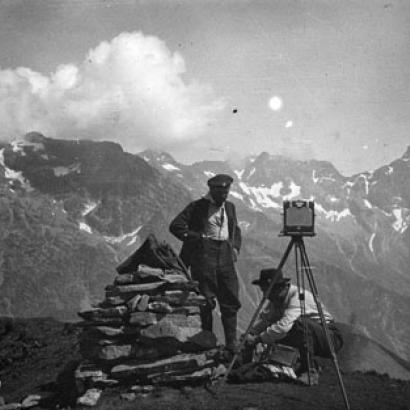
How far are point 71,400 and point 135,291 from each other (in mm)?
2027

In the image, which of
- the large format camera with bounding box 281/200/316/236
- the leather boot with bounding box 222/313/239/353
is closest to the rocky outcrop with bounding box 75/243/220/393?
the leather boot with bounding box 222/313/239/353

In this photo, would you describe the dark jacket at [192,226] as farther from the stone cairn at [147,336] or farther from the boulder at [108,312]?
the boulder at [108,312]

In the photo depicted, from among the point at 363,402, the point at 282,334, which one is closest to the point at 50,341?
the point at 282,334

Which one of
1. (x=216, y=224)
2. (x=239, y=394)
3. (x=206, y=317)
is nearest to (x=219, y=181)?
(x=216, y=224)

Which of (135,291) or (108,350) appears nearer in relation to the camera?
(108,350)

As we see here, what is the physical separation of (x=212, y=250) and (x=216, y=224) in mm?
498

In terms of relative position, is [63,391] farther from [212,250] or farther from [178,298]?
[212,250]

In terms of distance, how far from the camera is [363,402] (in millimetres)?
6996

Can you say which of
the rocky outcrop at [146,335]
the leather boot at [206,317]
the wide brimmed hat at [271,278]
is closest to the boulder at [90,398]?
the rocky outcrop at [146,335]

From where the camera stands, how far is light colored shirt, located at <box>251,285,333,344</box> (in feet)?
24.7

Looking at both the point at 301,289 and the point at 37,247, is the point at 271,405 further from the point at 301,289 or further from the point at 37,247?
the point at 37,247

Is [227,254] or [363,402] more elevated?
[227,254]

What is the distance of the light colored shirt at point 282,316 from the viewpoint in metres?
7.52

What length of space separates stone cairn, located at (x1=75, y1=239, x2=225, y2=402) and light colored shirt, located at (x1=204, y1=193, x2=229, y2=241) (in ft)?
3.10
